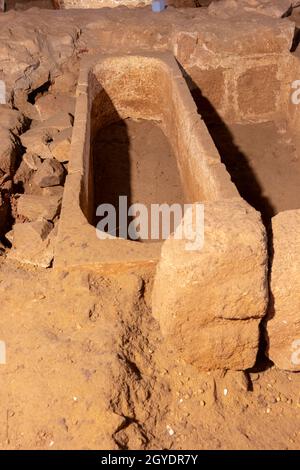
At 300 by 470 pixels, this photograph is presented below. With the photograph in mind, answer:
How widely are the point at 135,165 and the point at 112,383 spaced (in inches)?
100

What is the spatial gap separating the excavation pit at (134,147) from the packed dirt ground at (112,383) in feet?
1.07

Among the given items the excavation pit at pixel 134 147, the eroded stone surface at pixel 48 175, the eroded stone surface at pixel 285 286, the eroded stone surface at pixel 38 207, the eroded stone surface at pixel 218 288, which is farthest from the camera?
the eroded stone surface at pixel 48 175

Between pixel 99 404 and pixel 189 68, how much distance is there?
3.52 meters

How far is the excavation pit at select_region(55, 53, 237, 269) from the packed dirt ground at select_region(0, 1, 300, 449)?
12.9 inches

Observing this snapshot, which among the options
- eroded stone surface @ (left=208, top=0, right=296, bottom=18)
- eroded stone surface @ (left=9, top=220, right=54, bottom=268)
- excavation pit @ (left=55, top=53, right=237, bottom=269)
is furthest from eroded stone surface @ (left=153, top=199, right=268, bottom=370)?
eroded stone surface @ (left=208, top=0, right=296, bottom=18)

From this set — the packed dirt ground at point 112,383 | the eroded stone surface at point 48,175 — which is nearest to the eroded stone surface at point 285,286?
the packed dirt ground at point 112,383

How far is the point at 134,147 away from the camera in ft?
14.6

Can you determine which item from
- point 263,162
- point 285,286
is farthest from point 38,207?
point 263,162

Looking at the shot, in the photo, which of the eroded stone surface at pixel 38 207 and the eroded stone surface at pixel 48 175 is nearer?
the eroded stone surface at pixel 38 207

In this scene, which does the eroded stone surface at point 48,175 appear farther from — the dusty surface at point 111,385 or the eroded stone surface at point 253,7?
the eroded stone surface at point 253,7

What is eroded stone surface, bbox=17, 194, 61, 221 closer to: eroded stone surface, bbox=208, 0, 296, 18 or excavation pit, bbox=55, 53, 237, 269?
excavation pit, bbox=55, 53, 237, 269

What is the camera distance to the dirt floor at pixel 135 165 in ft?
13.0

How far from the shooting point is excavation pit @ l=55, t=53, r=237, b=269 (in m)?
2.84
